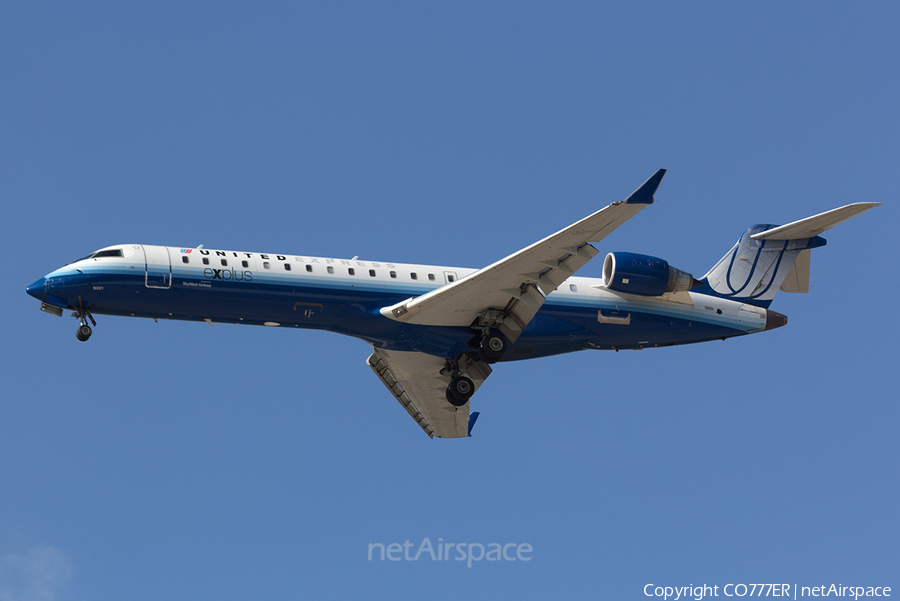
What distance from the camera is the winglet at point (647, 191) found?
734 inches

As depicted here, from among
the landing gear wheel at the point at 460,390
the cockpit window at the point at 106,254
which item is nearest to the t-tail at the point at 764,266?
the landing gear wheel at the point at 460,390

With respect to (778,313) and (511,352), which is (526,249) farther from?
(778,313)

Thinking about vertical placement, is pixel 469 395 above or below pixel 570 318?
below

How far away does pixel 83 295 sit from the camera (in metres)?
21.4

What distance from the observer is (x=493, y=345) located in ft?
76.0

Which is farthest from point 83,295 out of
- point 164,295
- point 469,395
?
point 469,395

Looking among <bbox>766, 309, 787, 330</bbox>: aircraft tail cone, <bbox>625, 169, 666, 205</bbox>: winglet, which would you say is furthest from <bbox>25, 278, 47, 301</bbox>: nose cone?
<bbox>766, 309, 787, 330</bbox>: aircraft tail cone

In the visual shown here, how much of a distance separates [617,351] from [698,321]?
2.24 metres

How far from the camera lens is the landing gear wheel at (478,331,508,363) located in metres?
23.2

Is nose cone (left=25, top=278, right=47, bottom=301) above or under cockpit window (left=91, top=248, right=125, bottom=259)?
under

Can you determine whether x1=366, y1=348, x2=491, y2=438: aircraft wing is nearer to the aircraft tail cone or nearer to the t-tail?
the t-tail

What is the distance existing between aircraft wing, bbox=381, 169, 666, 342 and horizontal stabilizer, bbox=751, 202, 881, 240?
21.6 feet

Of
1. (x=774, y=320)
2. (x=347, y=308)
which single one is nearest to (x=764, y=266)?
(x=774, y=320)

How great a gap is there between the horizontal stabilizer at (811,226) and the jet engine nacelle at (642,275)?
146 inches
